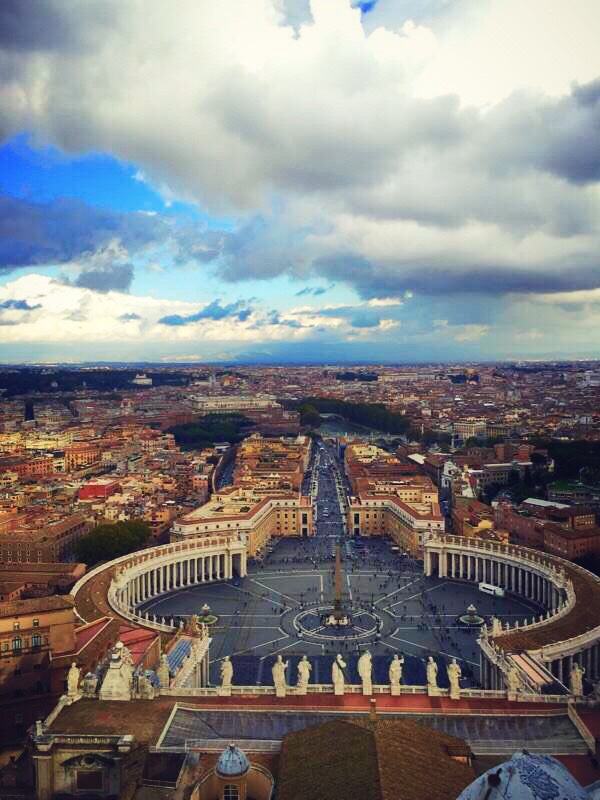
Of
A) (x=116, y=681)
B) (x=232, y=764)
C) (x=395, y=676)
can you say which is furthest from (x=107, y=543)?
(x=232, y=764)

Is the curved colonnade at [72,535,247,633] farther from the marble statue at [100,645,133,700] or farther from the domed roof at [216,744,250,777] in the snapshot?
the domed roof at [216,744,250,777]

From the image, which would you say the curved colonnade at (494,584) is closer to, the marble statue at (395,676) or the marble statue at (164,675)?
the marble statue at (395,676)

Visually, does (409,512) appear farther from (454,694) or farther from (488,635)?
(454,694)

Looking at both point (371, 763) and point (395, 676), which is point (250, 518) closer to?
point (395, 676)

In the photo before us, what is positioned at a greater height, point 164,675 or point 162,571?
point 164,675

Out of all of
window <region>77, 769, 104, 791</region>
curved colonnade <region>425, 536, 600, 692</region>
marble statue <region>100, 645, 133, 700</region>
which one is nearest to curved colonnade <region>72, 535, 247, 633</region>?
curved colonnade <region>425, 536, 600, 692</region>

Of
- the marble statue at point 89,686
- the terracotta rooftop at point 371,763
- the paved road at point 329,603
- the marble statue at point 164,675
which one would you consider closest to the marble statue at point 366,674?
the terracotta rooftop at point 371,763

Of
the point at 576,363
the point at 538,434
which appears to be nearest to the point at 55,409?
the point at 538,434
